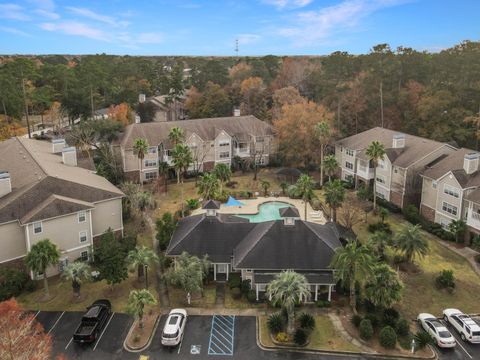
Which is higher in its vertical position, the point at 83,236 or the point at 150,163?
the point at 150,163

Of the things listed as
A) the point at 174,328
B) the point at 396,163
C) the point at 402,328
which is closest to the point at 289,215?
the point at 402,328

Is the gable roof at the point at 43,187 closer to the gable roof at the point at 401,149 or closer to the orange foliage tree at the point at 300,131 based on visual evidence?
the orange foliage tree at the point at 300,131

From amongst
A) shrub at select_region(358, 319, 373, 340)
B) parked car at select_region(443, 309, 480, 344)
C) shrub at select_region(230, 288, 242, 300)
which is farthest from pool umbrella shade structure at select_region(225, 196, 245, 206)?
parked car at select_region(443, 309, 480, 344)

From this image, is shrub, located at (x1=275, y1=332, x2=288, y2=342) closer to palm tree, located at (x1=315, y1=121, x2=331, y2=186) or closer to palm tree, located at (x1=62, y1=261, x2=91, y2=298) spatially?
palm tree, located at (x1=62, y1=261, x2=91, y2=298)

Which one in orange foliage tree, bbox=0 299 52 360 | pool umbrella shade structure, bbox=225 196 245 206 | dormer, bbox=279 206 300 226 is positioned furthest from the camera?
pool umbrella shade structure, bbox=225 196 245 206

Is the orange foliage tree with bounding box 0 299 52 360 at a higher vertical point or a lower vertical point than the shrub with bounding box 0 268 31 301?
higher

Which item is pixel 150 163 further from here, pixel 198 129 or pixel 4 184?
pixel 4 184

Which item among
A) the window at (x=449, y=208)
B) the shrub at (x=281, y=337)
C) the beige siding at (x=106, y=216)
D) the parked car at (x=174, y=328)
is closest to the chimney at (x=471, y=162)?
the window at (x=449, y=208)
